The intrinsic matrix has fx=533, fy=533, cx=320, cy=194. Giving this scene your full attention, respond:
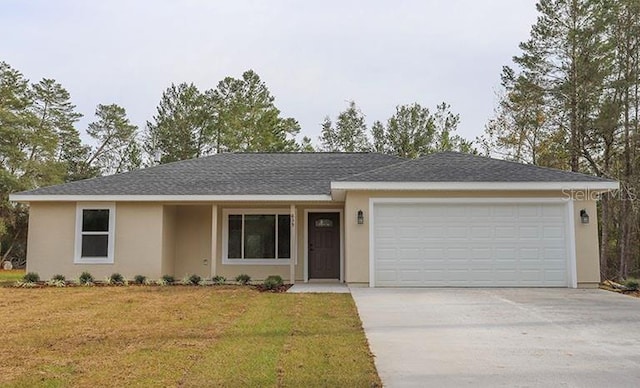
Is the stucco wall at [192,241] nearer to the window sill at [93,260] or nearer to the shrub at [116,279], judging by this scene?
the shrub at [116,279]

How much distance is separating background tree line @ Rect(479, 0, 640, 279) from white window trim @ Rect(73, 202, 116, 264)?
1678 cm

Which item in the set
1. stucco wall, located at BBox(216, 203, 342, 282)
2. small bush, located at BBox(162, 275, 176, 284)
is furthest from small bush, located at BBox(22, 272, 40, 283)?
stucco wall, located at BBox(216, 203, 342, 282)

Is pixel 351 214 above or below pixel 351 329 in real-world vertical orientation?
above

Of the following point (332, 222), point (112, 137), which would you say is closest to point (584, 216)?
point (332, 222)

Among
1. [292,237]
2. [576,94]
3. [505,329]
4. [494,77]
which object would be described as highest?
[494,77]

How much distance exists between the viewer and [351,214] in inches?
489

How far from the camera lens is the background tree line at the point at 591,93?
65.6 ft

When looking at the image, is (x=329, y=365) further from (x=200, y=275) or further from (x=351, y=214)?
(x=200, y=275)

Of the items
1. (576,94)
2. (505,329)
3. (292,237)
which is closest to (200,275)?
(292,237)

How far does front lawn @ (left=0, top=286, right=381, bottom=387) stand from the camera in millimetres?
4707

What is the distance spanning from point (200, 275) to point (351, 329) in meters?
8.89

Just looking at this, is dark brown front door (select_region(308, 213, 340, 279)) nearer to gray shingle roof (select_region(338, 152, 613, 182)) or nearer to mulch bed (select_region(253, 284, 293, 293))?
mulch bed (select_region(253, 284, 293, 293))

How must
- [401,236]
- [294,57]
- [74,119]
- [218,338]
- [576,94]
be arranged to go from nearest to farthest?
[218,338], [401,236], [294,57], [576,94], [74,119]

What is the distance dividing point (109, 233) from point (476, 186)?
9.43m
